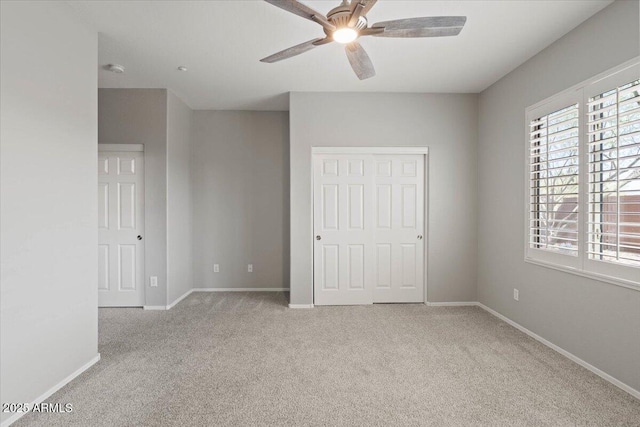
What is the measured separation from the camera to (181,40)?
9.35 ft

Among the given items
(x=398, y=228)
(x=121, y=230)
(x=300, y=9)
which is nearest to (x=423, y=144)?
(x=398, y=228)

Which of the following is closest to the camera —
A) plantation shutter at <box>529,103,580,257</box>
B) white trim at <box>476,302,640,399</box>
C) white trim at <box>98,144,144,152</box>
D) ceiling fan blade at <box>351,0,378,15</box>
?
ceiling fan blade at <box>351,0,378,15</box>

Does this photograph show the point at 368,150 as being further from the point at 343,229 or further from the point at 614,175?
the point at 614,175

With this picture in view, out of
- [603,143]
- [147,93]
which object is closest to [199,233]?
[147,93]

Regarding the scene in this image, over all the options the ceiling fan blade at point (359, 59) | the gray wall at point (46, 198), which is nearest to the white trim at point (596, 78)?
the ceiling fan blade at point (359, 59)

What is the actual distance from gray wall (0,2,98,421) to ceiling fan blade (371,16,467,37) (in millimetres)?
2144

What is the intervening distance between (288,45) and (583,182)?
2764mm

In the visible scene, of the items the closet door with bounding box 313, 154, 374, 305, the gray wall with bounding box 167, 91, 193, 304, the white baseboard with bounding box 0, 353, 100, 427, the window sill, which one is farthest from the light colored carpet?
the gray wall with bounding box 167, 91, 193, 304

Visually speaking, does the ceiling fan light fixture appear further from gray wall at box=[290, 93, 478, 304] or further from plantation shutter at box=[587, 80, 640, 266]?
gray wall at box=[290, 93, 478, 304]

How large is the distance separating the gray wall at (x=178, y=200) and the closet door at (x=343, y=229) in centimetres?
188

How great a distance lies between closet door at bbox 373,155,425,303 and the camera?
14.1ft

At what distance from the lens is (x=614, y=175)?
2.33 meters

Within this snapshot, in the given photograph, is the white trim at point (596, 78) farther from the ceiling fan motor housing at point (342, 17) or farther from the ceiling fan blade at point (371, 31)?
the ceiling fan motor housing at point (342, 17)

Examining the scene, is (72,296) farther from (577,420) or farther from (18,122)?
(577,420)
